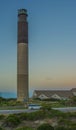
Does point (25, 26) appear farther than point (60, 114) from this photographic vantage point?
Yes

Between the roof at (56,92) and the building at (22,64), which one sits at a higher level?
the building at (22,64)

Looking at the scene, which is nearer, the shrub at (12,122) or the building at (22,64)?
the shrub at (12,122)

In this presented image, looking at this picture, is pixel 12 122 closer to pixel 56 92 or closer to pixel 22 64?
pixel 22 64

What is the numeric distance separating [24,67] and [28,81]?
4290 mm

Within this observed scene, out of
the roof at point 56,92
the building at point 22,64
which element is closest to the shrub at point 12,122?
the building at point 22,64

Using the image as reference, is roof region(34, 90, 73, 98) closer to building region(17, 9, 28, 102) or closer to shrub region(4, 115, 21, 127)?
building region(17, 9, 28, 102)

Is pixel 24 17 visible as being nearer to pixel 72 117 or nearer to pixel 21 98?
pixel 21 98

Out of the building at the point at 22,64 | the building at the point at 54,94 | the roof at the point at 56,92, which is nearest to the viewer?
the building at the point at 22,64

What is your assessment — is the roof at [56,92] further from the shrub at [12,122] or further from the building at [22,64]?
the shrub at [12,122]

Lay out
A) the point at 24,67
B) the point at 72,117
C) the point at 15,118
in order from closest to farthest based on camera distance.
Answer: the point at 15,118
the point at 72,117
the point at 24,67

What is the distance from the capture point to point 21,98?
7969 centimetres

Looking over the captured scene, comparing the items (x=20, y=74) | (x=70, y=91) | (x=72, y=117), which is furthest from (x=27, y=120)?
(x=70, y=91)

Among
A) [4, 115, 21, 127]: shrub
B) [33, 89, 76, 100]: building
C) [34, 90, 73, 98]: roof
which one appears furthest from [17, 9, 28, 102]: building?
[4, 115, 21, 127]: shrub

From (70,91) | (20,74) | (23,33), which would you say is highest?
(23,33)
